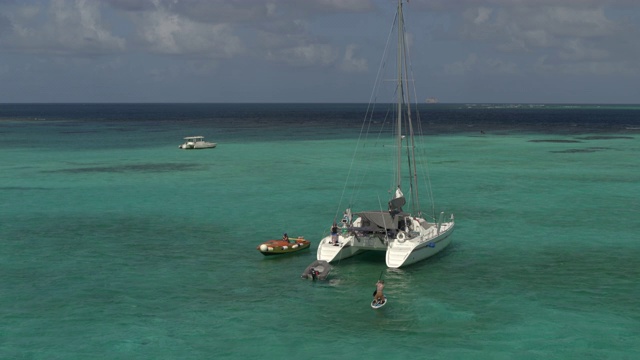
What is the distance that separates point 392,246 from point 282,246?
23.2ft

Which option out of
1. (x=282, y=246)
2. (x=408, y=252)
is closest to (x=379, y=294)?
(x=408, y=252)

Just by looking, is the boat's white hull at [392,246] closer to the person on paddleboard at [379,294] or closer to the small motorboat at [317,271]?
the small motorboat at [317,271]

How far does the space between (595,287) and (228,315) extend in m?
18.7

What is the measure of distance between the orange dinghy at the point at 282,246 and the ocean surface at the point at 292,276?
505 mm

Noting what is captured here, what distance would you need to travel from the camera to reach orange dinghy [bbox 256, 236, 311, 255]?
39.2m

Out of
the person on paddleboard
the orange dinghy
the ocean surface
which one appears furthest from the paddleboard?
the orange dinghy

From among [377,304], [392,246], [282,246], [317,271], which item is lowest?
[377,304]

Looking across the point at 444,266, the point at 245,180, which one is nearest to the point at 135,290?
the point at 444,266

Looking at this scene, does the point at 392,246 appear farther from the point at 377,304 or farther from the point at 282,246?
the point at 282,246

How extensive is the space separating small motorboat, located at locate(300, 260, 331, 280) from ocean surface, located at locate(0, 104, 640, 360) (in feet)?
2.02

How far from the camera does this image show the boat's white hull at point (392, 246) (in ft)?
119

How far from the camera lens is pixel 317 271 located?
34.4 meters

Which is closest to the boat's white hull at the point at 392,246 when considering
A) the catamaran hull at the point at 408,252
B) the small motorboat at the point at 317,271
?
the catamaran hull at the point at 408,252

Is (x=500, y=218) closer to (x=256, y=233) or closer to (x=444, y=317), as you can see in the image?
(x=256, y=233)
